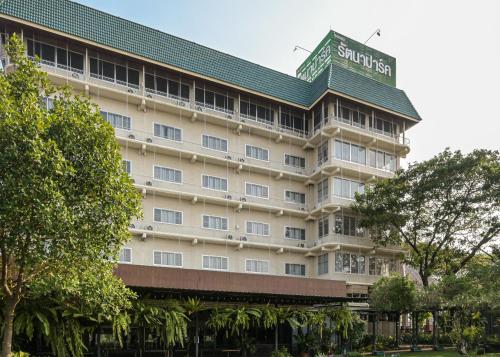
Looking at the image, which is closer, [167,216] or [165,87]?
[167,216]

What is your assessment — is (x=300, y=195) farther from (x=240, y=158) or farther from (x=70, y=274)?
(x=70, y=274)

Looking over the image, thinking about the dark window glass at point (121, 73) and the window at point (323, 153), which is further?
the window at point (323, 153)

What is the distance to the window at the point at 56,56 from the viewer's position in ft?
101

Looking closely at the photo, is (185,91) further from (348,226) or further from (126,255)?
(348,226)

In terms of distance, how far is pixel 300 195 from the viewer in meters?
40.7

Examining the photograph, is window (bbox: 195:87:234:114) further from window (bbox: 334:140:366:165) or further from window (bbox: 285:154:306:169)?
window (bbox: 334:140:366:165)

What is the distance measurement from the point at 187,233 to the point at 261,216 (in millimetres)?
6567

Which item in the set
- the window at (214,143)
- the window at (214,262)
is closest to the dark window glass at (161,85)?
the window at (214,143)

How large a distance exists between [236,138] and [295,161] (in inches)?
226

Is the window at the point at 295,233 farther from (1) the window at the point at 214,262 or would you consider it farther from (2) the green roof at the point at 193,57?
(2) the green roof at the point at 193,57

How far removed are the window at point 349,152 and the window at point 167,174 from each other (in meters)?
12.4

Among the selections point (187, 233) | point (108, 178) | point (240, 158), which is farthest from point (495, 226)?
point (108, 178)

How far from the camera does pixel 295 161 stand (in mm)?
40875

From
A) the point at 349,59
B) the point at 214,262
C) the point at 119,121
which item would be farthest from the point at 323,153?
the point at 119,121
